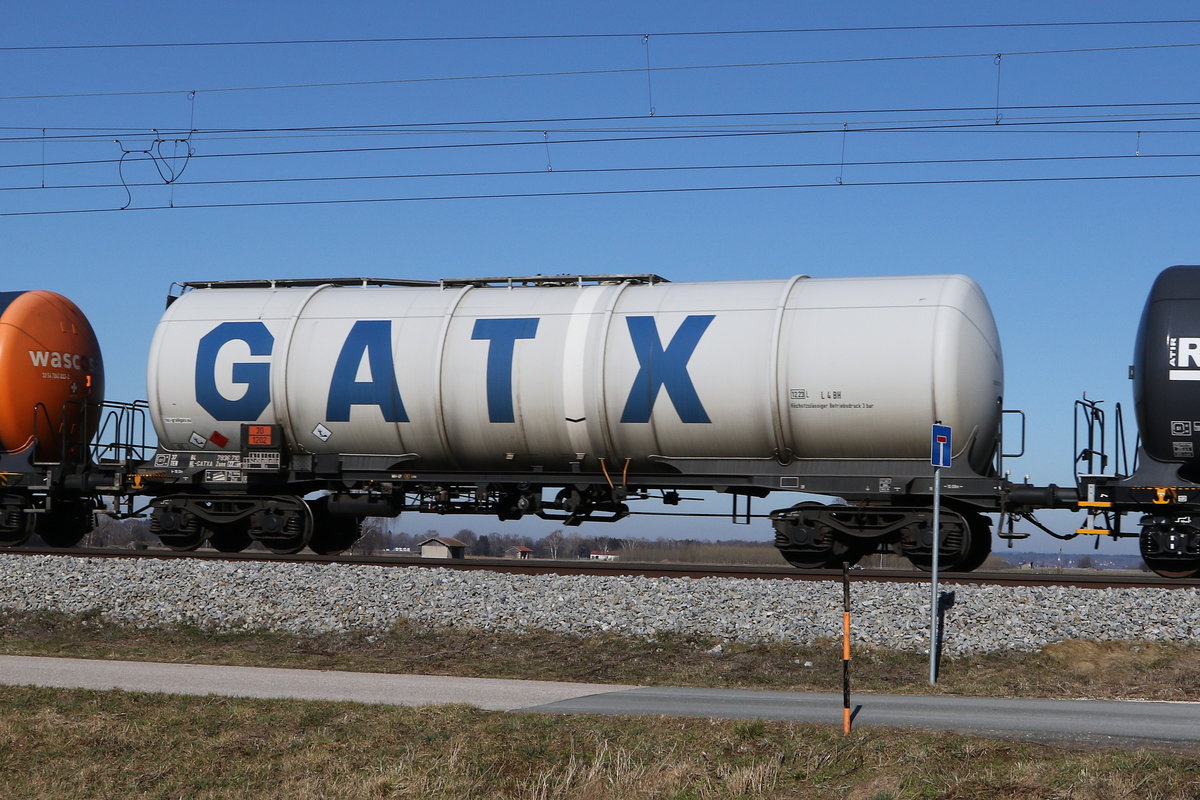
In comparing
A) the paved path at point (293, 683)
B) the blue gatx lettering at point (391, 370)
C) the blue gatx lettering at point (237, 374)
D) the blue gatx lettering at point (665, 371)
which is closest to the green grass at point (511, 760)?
the paved path at point (293, 683)

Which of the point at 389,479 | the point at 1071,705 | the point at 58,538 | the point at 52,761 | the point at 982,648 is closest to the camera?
the point at 52,761

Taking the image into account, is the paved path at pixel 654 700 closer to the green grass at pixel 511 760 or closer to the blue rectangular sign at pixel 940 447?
the green grass at pixel 511 760

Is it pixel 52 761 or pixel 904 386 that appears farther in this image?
pixel 904 386

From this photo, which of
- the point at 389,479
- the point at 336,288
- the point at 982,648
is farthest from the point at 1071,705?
the point at 336,288

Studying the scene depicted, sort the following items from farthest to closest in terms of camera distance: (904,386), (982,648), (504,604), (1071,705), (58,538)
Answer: (58,538) < (904,386) < (504,604) < (982,648) < (1071,705)

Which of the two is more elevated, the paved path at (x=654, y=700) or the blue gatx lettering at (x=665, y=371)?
the blue gatx lettering at (x=665, y=371)

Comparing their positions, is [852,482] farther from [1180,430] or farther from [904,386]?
[1180,430]

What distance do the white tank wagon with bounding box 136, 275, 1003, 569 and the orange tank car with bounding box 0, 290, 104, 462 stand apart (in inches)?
114

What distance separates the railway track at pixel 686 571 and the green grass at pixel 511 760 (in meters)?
6.77

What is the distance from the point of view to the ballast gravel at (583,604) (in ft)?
45.3

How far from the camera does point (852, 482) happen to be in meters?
16.8

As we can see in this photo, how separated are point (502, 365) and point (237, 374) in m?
4.62

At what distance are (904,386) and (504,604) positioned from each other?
244 inches

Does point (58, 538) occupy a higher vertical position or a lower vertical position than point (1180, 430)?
lower
